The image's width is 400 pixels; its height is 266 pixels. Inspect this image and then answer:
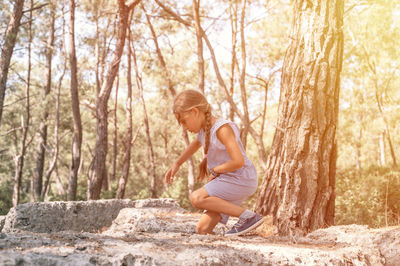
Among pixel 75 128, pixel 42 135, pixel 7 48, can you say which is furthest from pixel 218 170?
pixel 42 135

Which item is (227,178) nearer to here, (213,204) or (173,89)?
(213,204)

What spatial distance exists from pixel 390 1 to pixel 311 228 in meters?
10.2

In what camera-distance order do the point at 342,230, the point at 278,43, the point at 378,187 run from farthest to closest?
1. the point at 278,43
2. the point at 378,187
3. the point at 342,230

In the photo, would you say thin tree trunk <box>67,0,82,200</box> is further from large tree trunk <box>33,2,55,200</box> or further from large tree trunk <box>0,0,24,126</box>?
large tree trunk <box>33,2,55,200</box>

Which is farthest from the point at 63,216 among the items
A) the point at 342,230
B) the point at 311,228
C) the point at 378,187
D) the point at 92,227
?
the point at 378,187

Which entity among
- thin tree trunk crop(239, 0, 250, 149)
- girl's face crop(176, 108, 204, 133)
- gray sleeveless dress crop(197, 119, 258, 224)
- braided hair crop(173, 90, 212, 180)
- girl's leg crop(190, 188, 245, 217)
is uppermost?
thin tree trunk crop(239, 0, 250, 149)

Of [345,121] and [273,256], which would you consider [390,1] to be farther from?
[345,121]

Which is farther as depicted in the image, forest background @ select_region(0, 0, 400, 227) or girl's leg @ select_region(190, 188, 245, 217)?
forest background @ select_region(0, 0, 400, 227)

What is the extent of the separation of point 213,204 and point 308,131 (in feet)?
4.80

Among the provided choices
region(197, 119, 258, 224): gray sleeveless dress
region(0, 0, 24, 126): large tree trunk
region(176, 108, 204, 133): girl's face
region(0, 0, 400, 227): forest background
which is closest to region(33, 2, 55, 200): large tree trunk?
region(0, 0, 400, 227): forest background

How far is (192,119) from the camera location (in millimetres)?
3740

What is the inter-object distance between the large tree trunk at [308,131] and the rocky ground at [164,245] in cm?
40

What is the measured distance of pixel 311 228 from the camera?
169 inches

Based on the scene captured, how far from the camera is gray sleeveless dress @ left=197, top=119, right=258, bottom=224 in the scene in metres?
3.67
